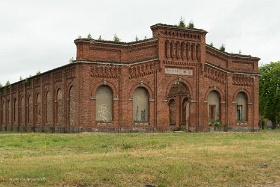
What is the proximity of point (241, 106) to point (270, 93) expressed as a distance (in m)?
24.1

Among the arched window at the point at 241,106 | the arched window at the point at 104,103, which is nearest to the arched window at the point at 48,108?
the arched window at the point at 104,103

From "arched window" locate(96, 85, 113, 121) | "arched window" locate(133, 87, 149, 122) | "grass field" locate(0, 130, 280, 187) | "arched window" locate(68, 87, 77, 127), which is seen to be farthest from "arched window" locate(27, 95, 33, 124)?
"grass field" locate(0, 130, 280, 187)

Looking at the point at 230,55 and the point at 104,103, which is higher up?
the point at 230,55

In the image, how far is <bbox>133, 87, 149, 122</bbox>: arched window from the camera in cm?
3625

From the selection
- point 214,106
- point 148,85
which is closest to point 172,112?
point 214,106

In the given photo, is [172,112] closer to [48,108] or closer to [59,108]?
[48,108]

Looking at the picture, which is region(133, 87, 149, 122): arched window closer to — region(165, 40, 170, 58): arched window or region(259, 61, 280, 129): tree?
region(165, 40, 170, 58): arched window

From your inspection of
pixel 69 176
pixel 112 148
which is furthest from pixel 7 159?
pixel 112 148

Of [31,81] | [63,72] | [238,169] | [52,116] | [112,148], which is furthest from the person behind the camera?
[31,81]

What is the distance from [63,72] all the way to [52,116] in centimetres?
512

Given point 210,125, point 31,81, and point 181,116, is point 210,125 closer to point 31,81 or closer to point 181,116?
point 181,116

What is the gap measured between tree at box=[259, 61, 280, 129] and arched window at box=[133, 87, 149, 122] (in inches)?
1321

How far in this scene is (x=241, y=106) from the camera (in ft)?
142

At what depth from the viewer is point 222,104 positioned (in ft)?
135
